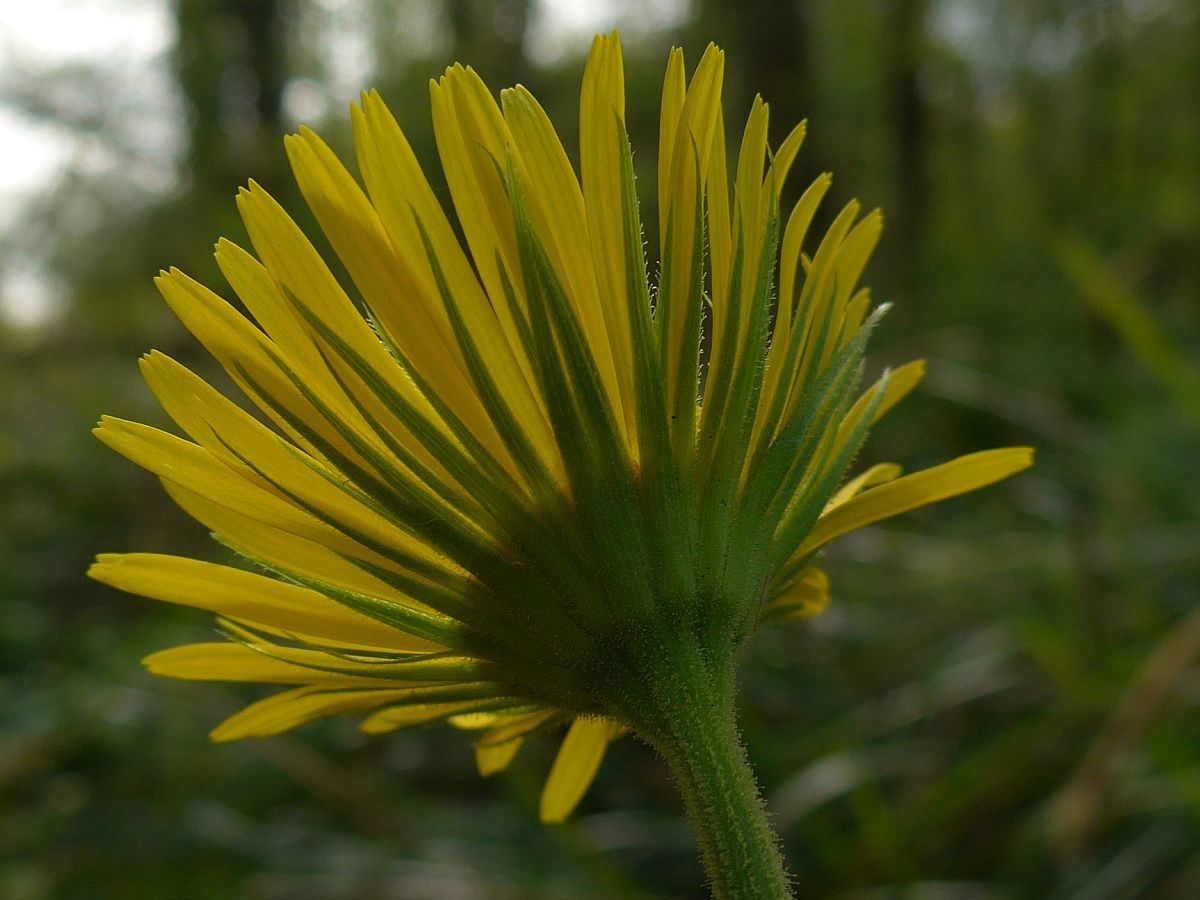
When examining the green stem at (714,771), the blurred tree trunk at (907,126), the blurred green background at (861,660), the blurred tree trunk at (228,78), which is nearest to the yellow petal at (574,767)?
the green stem at (714,771)

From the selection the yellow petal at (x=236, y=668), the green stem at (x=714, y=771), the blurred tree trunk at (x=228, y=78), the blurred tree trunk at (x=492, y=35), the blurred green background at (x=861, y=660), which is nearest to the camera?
the green stem at (x=714, y=771)

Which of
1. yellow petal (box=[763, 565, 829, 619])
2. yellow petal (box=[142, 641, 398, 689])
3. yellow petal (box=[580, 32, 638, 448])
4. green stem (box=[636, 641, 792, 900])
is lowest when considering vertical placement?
green stem (box=[636, 641, 792, 900])

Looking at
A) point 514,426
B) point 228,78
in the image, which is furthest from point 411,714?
point 228,78

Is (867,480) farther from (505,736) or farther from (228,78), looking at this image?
(228,78)

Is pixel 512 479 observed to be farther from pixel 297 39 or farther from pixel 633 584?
pixel 297 39

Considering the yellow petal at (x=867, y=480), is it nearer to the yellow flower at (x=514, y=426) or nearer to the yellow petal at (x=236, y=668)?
the yellow flower at (x=514, y=426)

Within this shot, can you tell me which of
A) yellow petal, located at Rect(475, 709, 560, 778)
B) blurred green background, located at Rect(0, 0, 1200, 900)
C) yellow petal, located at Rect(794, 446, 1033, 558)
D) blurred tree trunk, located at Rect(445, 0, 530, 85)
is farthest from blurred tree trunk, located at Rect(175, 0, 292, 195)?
yellow petal, located at Rect(794, 446, 1033, 558)

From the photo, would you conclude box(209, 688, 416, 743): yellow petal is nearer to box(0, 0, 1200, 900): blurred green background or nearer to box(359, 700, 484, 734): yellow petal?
box(359, 700, 484, 734): yellow petal
